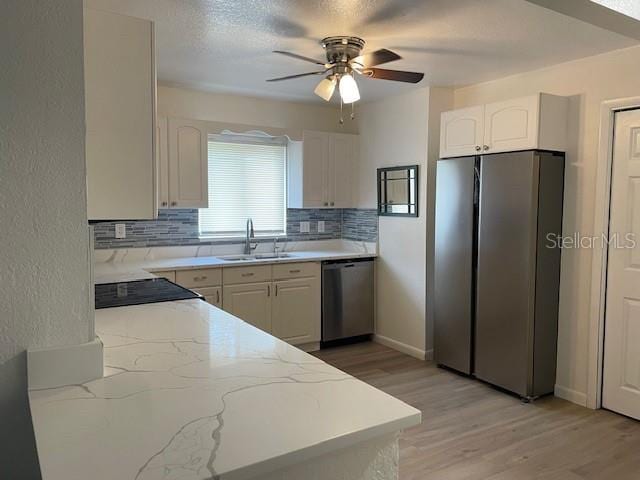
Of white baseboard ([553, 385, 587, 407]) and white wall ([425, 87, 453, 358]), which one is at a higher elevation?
white wall ([425, 87, 453, 358])

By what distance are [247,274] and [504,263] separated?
2.03 m

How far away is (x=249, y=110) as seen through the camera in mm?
4598

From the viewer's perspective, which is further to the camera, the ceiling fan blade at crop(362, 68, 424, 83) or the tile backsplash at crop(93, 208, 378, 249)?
the tile backsplash at crop(93, 208, 378, 249)

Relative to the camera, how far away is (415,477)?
98.3 inches

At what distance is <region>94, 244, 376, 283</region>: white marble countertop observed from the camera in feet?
10.8

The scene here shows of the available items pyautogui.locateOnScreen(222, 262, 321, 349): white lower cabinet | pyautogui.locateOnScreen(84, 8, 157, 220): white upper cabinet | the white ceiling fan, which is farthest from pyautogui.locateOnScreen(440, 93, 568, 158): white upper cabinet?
pyautogui.locateOnScreen(84, 8, 157, 220): white upper cabinet

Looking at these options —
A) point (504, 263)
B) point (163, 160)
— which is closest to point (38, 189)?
point (163, 160)

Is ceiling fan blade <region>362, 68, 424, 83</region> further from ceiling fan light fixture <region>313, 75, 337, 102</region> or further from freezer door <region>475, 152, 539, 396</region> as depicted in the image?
freezer door <region>475, 152, 539, 396</region>

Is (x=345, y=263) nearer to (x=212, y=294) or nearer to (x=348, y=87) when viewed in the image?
(x=212, y=294)

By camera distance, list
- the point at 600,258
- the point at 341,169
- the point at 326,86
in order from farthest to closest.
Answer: the point at 341,169
the point at 600,258
the point at 326,86

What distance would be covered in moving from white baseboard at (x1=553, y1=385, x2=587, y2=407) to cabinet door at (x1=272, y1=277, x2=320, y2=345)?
200 cm

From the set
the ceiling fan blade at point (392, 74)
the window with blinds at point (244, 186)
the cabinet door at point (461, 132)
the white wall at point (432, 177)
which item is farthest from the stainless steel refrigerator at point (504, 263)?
the window with blinds at point (244, 186)

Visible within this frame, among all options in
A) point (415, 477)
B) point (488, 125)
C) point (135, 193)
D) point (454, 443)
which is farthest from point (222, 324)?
point (488, 125)

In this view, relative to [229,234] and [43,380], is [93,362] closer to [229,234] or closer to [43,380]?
[43,380]
